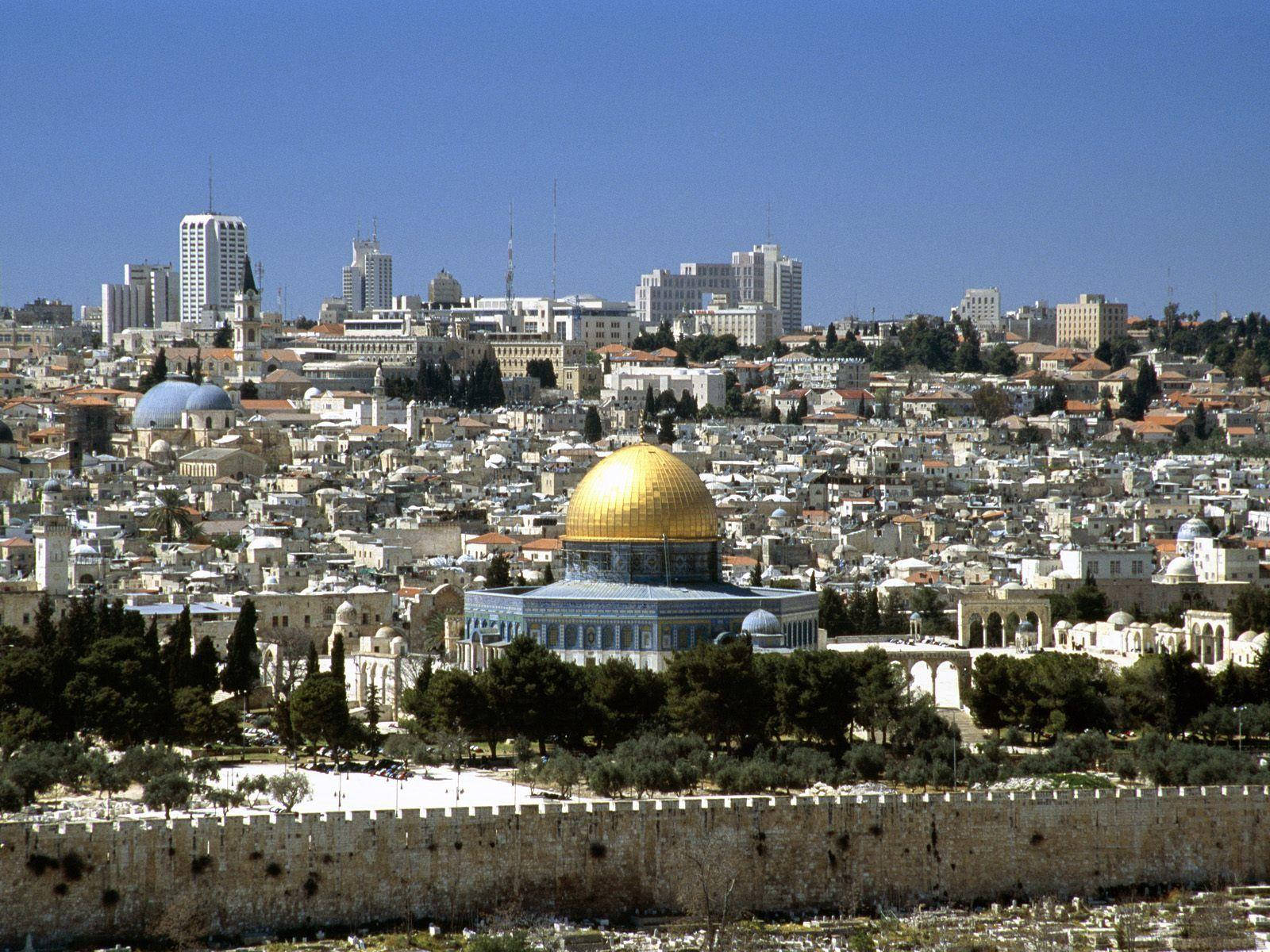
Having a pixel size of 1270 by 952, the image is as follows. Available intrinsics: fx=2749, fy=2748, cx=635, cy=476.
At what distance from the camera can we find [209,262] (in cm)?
19012

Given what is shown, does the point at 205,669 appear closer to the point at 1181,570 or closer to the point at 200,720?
the point at 200,720

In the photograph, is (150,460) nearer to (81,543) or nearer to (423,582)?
(81,543)

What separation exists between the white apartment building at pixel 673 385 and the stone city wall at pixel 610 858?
76.9 m

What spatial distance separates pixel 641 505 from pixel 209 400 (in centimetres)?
5141

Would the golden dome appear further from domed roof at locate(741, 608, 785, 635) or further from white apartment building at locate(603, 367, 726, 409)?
white apartment building at locate(603, 367, 726, 409)

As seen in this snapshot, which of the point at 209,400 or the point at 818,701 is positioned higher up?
the point at 209,400

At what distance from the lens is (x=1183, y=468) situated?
293 feet

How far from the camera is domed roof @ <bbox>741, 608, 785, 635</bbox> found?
4450 cm

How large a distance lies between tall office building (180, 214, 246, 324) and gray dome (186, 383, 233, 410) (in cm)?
9203

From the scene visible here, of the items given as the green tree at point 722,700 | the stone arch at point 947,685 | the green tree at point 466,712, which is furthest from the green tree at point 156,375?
the green tree at point 722,700

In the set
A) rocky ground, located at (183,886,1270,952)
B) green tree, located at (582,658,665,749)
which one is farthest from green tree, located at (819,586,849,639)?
rocky ground, located at (183,886,1270,952)

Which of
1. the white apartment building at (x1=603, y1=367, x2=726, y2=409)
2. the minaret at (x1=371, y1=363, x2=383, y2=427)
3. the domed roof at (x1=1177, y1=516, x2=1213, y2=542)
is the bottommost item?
the domed roof at (x1=1177, y1=516, x2=1213, y2=542)

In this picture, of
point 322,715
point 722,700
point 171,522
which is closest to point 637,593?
point 722,700

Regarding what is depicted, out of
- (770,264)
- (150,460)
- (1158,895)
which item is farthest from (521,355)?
(1158,895)
